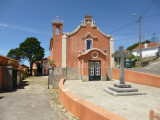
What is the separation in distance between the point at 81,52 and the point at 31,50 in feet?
72.4

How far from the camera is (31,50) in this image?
3189 centimetres

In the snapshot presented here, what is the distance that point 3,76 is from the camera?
12.0 meters

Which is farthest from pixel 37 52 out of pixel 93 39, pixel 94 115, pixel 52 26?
pixel 94 115

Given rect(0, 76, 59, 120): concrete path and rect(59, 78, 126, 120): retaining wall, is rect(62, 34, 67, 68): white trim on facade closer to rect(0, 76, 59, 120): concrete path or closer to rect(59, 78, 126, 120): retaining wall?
rect(0, 76, 59, 120): concrete path

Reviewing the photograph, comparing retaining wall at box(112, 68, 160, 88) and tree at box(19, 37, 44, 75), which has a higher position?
tree at box(19, 37, 44, 75)

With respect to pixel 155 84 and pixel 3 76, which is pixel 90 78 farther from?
pixel 3 76

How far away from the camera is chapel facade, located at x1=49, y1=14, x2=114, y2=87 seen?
511 inches

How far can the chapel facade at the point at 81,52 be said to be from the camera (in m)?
13.0

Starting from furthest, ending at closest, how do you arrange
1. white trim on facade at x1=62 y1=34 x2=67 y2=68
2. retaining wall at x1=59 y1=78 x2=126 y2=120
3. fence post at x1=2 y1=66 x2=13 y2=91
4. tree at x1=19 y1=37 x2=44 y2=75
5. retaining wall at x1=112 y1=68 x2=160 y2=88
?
1. tree at x1=19 y1=37 x2=44 y2=75
2. white trim on facade at x1=62 y1=34 x2=67 y2=68
3. fence post at x1=2 y1=66 x2=13 y2=91
4. retaining wall at x1=112 y1=68 x2=160 y2=88
5. retaining wall at x1=59 y1=78 x2=126 y2=120

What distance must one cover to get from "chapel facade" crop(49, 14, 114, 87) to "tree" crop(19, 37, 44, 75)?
61.3ft

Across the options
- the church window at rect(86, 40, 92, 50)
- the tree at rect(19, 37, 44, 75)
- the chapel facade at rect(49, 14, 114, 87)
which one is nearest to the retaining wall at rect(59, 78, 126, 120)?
the chapel facade at rect(49, 14, 114, 87)

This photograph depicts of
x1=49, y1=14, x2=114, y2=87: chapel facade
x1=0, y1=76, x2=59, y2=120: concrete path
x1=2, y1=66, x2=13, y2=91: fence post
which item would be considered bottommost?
x1=0, y1=76, x2=59, y2=120: concrete path

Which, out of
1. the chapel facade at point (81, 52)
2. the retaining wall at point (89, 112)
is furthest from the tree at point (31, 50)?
the retaining wall at point (89, 112)

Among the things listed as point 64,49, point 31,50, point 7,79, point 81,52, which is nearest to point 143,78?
point 81,52
